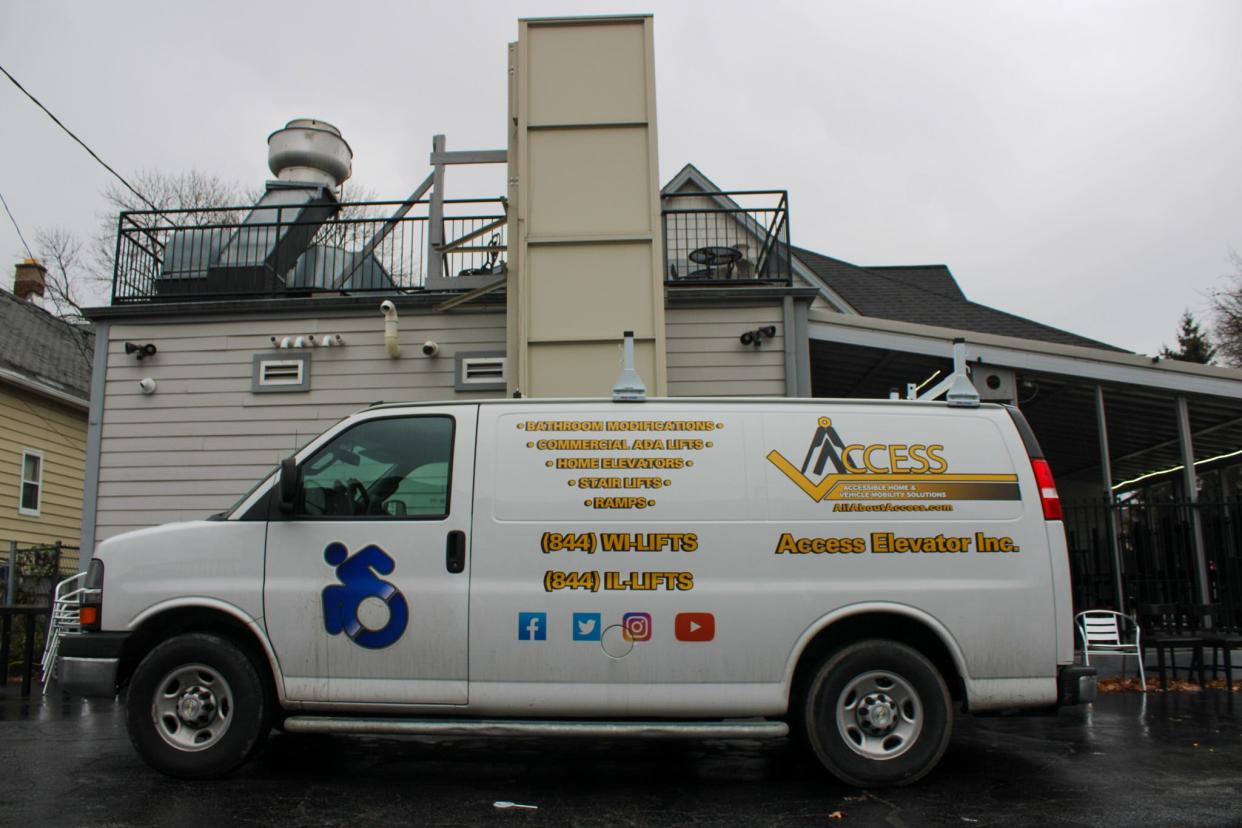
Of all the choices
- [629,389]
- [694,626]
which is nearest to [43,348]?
[629,389]

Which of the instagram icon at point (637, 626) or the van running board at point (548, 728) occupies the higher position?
the instagram icon at point (637, 626)

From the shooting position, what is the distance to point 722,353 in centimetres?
1012

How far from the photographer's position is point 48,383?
1778cm

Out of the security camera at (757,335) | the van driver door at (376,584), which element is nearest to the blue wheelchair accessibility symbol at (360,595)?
the van driver door at (376,584)

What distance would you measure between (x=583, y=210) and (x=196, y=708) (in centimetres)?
589

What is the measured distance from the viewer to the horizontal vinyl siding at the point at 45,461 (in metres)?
17.1

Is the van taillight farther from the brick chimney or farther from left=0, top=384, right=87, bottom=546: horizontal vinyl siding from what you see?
the brick chimney

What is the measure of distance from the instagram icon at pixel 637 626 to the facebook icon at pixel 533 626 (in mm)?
399

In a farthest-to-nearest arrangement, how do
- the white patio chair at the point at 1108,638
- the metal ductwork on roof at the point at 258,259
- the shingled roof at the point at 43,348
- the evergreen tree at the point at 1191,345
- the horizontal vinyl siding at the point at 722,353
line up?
the evergreen tree at the point at 1191,345 < the shingled roof at the point at 43,348 < the metal ductwork on roof at the point at 258,259 < the horizontal vinyl siding at the point at 722,353 < the white patio chair at the point at 1108,638

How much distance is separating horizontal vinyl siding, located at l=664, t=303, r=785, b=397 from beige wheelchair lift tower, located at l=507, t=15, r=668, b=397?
3.35ft

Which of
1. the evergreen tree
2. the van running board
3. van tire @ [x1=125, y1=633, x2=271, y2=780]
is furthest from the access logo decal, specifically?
the evergreen tree

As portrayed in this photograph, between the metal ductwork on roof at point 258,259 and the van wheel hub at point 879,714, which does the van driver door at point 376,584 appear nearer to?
the van wheel hub at point 879,714

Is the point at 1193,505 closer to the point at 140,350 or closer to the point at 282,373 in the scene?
the point at 282,373

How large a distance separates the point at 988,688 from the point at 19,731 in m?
6.57
